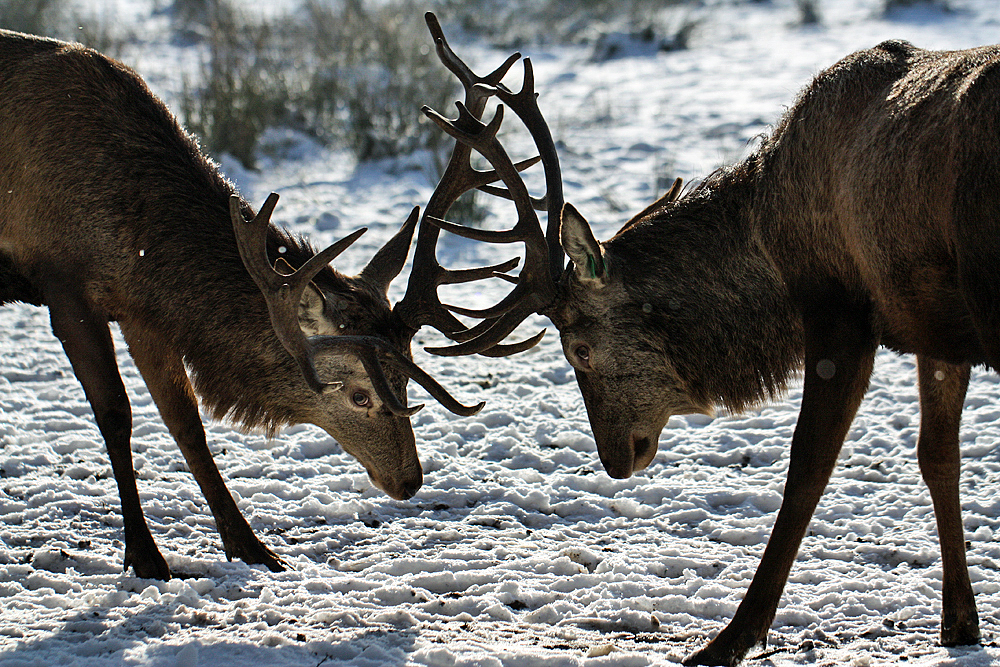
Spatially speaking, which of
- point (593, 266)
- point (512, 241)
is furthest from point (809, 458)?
point (512, 241)

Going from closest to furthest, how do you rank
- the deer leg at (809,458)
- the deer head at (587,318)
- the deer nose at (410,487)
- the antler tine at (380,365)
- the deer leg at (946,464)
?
1. the deer leg at (809,458)
2. the deer leg at (946,464)
3. the antler tine at (380,365)
4. the deer head at (587,318)
5. the deer nose at (410,487)

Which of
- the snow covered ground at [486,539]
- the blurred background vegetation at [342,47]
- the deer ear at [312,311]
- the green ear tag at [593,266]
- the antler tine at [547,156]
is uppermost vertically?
the blurred background vegetation at [342,47]

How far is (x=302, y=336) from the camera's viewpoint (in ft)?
12.4

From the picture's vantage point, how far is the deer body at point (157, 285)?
4.04m

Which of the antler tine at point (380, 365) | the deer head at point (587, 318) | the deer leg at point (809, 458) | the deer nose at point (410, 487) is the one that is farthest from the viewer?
the deer nose at point (410, 487)

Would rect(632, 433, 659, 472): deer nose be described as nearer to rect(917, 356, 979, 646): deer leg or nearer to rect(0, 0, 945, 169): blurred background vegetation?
rect(917, 356, 979, 646): deer leg

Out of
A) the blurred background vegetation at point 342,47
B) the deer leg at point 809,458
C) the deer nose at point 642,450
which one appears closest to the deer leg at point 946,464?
the deer leg at point 809,458

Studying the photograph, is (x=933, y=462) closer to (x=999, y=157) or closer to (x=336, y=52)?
(x=999, y=157)

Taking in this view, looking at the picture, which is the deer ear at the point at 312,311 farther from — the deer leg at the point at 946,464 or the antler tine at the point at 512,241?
the deer leg at the point at 946,464

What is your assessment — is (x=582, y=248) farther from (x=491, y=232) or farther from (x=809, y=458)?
(x=809, y=458)

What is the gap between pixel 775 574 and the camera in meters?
3.28

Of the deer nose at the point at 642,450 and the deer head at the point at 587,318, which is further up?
A: the deer head at the point at 587,318

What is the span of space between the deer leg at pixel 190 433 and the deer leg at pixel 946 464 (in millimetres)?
2572

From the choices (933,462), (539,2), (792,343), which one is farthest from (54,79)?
(539,2)
